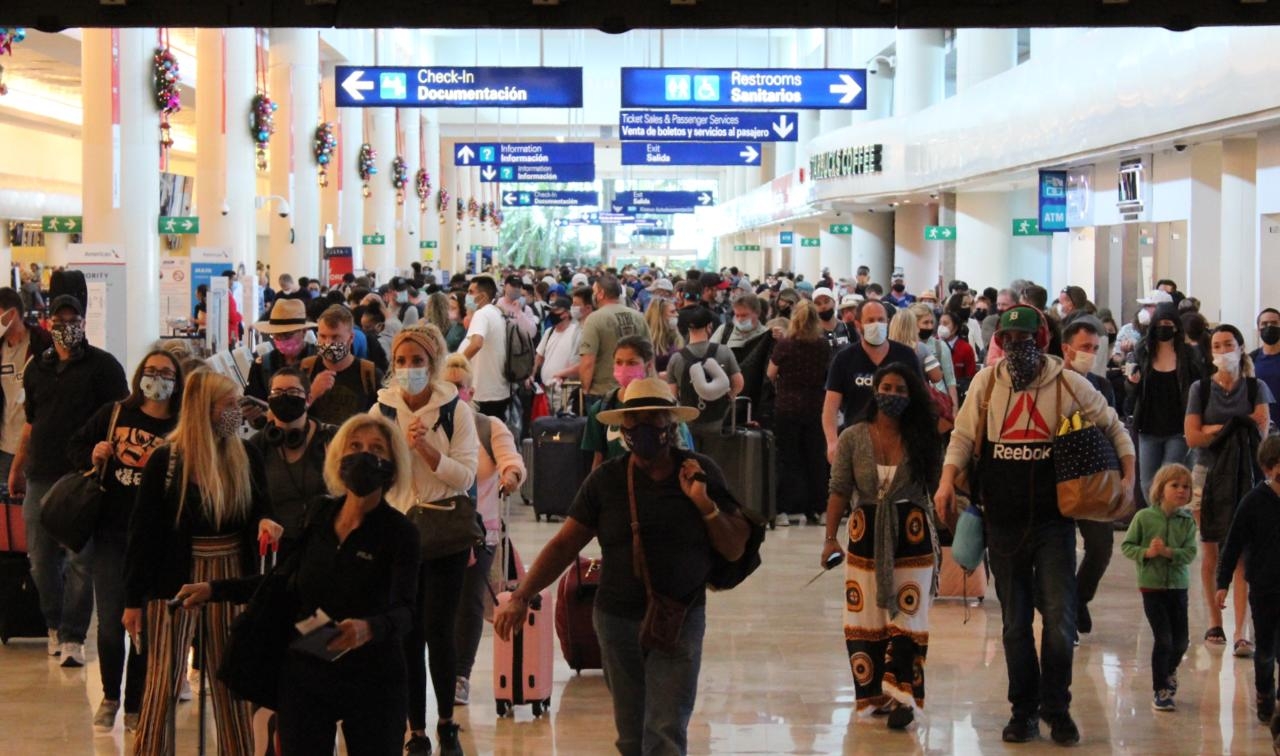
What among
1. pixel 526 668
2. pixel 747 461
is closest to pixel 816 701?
pixel 526 668

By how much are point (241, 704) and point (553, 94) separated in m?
17.1

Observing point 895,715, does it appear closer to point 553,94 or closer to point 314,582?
point 314,582

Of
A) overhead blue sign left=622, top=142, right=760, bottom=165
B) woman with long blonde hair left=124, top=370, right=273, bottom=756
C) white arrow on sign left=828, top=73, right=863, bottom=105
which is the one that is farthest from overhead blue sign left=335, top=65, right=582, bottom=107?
woman with long blonde hair left=124, top=370, right=273, bottom=756

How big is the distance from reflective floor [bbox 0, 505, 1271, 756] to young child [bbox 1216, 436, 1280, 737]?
0.48m

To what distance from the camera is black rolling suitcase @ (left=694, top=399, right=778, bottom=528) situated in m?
12.7

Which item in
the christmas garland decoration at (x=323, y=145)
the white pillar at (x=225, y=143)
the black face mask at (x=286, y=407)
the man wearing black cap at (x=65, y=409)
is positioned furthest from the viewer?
the christmas garland decoration at (x=323, y=145)

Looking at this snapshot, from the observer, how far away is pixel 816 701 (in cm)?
768

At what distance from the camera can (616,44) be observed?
4866cm

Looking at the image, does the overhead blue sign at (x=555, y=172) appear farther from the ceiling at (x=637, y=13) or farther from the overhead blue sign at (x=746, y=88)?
the ceiling at (x=637, y=13)

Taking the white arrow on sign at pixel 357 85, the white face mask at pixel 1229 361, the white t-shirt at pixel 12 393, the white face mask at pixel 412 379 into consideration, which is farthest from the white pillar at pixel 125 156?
the white face mask at pixel 412 379

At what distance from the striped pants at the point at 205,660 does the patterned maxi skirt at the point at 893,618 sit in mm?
2617

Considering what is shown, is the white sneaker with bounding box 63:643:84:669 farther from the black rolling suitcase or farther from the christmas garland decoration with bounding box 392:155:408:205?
the christmas garland decoration with bounding box 392:155:408:205

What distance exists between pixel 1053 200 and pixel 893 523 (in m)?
16.0

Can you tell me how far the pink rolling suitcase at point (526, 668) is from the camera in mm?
7316
